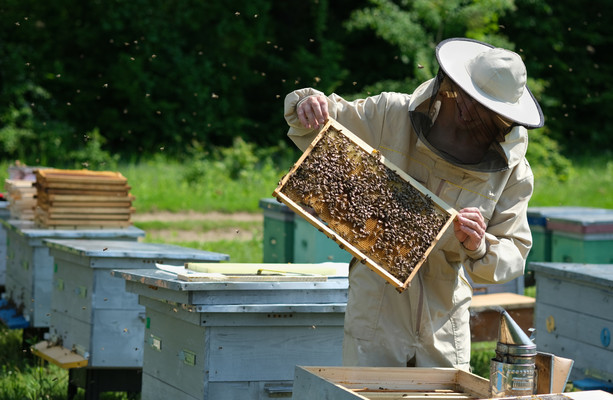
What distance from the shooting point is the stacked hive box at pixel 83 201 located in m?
6.02

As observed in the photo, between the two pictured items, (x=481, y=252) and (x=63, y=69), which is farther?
(x=63, y=69)

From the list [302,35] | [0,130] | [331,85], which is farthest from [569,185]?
[0,130]

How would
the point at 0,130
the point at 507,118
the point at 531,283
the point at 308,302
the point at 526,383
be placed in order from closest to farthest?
the point at 526,383 < the point at 507,118 < the point at 308,302 < the point at 531,283 < the point at 0,130

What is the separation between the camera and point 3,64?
16016 mm

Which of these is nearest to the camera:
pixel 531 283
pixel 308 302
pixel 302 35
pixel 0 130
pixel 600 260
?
pixel 308 302

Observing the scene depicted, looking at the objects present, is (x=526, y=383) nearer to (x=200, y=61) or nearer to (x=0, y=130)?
(x=0, y=130)

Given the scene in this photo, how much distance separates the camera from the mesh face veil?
2.73 m

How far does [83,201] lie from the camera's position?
6.05 metres

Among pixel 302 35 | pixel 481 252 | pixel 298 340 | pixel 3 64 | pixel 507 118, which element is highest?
pixel 302 35

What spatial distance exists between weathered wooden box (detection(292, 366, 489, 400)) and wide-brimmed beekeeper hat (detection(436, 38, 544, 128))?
0.86m

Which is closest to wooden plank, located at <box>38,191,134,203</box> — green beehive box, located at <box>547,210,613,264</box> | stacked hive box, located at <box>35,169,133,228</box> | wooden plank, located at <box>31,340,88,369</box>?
stacked hive box, located at <box>35,169,133,228</box>

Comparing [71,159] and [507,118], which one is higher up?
[71,159]

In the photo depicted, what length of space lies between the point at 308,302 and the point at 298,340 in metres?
0.18

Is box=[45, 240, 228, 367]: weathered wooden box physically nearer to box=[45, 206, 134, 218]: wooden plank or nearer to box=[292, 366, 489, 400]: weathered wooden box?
box=[45, 206, 134, 218]: wooden plank
